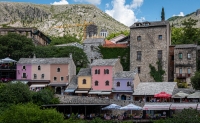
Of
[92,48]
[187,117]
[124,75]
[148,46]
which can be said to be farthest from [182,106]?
[92,48]

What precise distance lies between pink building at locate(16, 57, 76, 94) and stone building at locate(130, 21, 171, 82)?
12195 millimetres

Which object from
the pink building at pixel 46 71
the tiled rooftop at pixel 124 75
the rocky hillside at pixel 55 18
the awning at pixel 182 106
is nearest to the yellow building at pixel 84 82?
the pink building at pixel 46 71

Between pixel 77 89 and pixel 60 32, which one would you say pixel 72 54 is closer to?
pixel 77 89

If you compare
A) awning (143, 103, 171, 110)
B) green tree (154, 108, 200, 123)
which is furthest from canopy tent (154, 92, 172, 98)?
green tree (154, 108, 200, 123)

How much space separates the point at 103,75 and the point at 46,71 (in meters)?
11.6

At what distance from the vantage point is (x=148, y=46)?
7219 centimetres

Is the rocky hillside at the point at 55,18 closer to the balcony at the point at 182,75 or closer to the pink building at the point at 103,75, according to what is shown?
the pink building at the point at 103,75

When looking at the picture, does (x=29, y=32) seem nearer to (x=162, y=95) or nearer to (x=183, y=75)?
(x=183, y=75)

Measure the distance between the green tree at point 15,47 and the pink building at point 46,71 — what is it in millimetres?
3470

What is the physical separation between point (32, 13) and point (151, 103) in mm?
127886

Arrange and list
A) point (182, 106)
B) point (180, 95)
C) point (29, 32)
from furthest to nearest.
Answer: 1. point (29, 32)
2. point (180, 95)
3. point (182, 106)

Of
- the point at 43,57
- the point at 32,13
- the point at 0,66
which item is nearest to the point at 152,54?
the point at 43,57

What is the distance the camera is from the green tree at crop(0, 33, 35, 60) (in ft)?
249

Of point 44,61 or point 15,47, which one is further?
point 15,47
